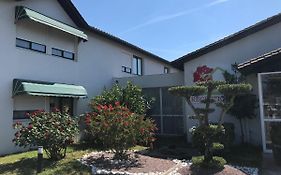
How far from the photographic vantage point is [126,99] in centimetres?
1906

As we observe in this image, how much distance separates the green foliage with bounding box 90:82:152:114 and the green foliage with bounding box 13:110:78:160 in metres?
4.78

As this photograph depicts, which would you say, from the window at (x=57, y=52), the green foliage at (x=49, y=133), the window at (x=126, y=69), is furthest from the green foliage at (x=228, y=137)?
the window at (x=126, y=69)

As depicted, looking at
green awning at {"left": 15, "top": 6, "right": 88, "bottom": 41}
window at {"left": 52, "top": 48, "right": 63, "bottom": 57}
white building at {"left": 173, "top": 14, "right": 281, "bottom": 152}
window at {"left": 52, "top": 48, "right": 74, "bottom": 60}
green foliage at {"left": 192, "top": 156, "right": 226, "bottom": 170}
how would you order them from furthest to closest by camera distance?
window at {"left": 52, "top": 48, "right": 74, "bottom": 60} → window at {"left": 52, "top": 48, "right": 63, "bottom": 57} → green awning at {"left": 15, "top": 6, "right": 88, "bottom": 41} → white building at {"left": 173, "top": 14, "right": 281, "bottom": 152} → green foliage at {"left": 192, "top": 156, "right": 226, "bottom": 170}

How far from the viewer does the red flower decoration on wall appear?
1819cm

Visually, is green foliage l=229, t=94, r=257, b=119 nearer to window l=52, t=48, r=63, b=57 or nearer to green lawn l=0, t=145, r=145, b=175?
green lawn l=0, t=145, r=145, b=175

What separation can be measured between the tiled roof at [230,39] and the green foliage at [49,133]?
28.5 ft

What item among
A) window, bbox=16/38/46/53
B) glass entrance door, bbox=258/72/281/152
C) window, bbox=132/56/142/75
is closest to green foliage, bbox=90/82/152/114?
window, bbox=16/38/46/53

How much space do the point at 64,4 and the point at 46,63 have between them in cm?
477

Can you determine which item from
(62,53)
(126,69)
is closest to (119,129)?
(62,53)

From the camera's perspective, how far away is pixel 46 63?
18.5 meters

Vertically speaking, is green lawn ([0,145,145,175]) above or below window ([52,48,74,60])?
below

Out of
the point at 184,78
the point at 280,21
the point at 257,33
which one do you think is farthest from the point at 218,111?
the point at 280,21

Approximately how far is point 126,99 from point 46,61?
564cm

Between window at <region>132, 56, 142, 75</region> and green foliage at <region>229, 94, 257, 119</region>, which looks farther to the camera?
window at <region>132, 56, 142, 75</region>
